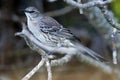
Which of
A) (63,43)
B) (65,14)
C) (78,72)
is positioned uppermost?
(63,43)

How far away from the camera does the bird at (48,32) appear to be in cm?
444

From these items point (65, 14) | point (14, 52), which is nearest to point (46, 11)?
point (65, 14)

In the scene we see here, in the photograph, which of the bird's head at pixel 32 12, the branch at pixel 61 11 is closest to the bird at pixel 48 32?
the bird's head at pixel 32 12

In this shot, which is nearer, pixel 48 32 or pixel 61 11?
pixel 48 32

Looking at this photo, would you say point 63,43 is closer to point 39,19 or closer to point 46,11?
point 39,19

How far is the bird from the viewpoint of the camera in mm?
4445

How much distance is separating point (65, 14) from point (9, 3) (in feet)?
2.74

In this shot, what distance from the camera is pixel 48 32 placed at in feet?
15.3

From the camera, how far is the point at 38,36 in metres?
4.50

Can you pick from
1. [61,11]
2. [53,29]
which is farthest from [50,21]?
[61,11]

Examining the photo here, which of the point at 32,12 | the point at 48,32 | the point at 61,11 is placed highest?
the point at 32,12

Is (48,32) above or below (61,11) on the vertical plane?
above

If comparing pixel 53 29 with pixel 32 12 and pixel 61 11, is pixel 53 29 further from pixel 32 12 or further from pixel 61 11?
pixel 61 11

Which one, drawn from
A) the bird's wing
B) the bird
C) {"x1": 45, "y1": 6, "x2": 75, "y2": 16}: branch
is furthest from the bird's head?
{"x1": 45, "y1": 6, "x2": 75, "y2": 16}: branch
